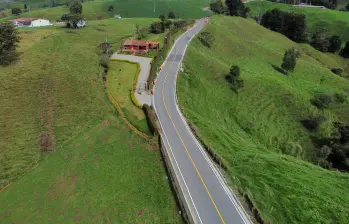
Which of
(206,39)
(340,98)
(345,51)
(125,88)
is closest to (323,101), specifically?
(340,98)

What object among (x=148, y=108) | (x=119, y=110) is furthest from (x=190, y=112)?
(x=119, y=110)

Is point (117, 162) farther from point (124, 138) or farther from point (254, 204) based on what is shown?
point (254, 204)

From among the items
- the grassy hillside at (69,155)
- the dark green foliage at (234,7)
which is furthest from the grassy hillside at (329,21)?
the grassy hillside at (69,155)

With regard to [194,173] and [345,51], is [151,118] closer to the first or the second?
[194,173]

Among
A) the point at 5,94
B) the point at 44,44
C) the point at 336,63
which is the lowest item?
the point at 336,63

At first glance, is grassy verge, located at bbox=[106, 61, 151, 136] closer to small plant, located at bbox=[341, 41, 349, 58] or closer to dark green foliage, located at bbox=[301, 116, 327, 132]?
dark green foliage, located at bbox=[301, 116, 327, 132]

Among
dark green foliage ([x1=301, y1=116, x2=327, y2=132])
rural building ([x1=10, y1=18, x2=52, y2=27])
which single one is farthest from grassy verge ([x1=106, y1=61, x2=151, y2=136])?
rural building ([x1=10, y1=18, x2=52, y2=27])
